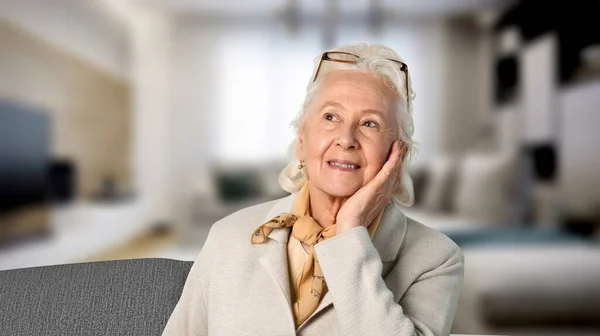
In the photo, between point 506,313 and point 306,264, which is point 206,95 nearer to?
point 506,313

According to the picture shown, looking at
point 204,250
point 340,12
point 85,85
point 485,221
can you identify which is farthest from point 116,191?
point 204,250

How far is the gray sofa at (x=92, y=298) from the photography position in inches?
38.3

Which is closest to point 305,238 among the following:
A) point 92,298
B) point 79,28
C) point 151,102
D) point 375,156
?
point 375,156

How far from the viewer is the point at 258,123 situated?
5.06m

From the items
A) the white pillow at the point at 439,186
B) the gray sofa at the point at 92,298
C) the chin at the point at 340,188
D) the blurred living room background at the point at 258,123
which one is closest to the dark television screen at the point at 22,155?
the blurred living room background at the point at 258,123

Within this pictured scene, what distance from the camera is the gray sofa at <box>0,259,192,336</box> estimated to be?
0.97m

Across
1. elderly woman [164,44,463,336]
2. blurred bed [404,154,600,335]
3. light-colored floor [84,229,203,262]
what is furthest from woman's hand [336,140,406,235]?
light-colored floor [84,229,203,262]

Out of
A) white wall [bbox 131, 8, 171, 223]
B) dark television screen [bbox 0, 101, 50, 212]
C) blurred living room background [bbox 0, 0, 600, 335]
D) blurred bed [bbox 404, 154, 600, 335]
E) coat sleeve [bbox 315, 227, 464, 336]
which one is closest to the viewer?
coat sleeve [bbox 315, 227, 464, 336]

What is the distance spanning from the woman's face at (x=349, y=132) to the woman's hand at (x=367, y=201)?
0.02 metres

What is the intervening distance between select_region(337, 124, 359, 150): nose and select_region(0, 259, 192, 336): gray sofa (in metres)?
0.37

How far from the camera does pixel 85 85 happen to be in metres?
4.13

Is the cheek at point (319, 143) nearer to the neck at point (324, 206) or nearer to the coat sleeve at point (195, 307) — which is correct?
the neck at point (324, 206)

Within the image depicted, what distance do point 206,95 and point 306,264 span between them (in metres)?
4.49

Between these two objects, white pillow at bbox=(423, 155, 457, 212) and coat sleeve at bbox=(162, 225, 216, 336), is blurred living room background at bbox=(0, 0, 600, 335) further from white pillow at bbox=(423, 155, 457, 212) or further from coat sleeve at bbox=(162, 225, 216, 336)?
coat sleeve at bbox=(162, 225, 216, 336)
